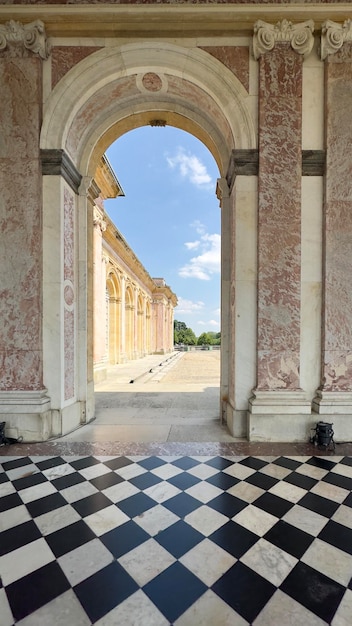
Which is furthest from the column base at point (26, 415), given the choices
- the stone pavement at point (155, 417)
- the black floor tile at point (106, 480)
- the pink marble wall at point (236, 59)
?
the pink marble wall at point (236, 59)

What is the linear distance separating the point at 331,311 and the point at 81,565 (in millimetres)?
4077

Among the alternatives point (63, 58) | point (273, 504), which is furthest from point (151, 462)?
point (63, 58)

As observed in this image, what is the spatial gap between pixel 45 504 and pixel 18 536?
408 mm

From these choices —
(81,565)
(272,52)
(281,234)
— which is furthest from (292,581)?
(272,52)

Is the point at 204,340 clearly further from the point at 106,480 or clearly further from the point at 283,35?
the point at 106,480

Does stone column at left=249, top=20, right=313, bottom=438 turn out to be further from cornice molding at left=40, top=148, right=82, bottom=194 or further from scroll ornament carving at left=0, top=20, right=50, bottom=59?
scroll ornament carving at left=0, top=20, right=50, bottom=59

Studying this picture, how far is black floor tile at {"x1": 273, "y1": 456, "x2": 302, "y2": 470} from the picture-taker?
3367mm

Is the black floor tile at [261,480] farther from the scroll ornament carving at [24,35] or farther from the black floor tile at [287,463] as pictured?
the scroll ornament carving at [24,35]

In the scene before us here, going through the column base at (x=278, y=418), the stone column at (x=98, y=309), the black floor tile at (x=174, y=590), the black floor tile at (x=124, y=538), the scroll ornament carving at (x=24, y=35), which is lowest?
the black floor tile at (x=124, y=538)

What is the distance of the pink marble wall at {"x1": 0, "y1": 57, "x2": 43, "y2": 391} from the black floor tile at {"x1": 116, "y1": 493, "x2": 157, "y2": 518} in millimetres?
2284

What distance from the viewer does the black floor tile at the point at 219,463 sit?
10.9 ft

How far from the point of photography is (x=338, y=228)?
4.23m

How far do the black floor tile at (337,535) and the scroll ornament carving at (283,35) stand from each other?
5.77 meters

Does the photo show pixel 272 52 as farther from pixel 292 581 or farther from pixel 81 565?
pixel 81 565
